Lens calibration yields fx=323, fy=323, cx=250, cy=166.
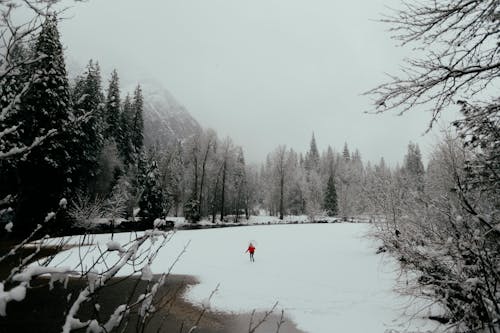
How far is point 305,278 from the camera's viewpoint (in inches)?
669

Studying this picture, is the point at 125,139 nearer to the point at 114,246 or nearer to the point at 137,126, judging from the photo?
the point at 137,126

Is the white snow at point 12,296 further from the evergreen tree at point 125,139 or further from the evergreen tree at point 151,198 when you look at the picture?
the evergreen tree at point 125,139

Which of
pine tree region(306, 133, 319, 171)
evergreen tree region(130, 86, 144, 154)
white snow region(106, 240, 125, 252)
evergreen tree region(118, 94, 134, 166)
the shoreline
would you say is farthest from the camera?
pine tree region(306, 133, 319, 171)

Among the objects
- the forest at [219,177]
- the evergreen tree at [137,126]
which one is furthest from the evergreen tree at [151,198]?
the evergreen tree at [137,126]

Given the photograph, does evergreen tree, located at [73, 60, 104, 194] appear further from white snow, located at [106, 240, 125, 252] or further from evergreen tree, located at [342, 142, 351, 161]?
evergreen tree, located at [342, 142, 351, 161]

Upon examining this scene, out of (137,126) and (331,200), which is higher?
(137,126)

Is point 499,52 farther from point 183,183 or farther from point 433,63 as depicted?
point 183,183

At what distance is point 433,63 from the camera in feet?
10.2

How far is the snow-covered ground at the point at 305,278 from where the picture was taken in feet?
36.3

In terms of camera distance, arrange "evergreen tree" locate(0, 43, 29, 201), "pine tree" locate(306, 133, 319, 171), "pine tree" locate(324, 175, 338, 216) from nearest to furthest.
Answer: "evergreen tree" locate(0, 43, 29, 201) < "pine tree" locate(324, 175, 338, 216) < "pine tree" locate(306, 133, 319, 171)

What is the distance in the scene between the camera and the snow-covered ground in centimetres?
1107

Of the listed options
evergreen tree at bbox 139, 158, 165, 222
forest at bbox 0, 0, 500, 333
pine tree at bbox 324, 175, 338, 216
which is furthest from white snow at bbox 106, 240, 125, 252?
pine tree at bbox 324, 175, 338, 216

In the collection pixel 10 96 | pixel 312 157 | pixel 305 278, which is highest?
pixel 312 157

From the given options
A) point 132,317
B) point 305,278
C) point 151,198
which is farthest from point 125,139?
point 132,317
